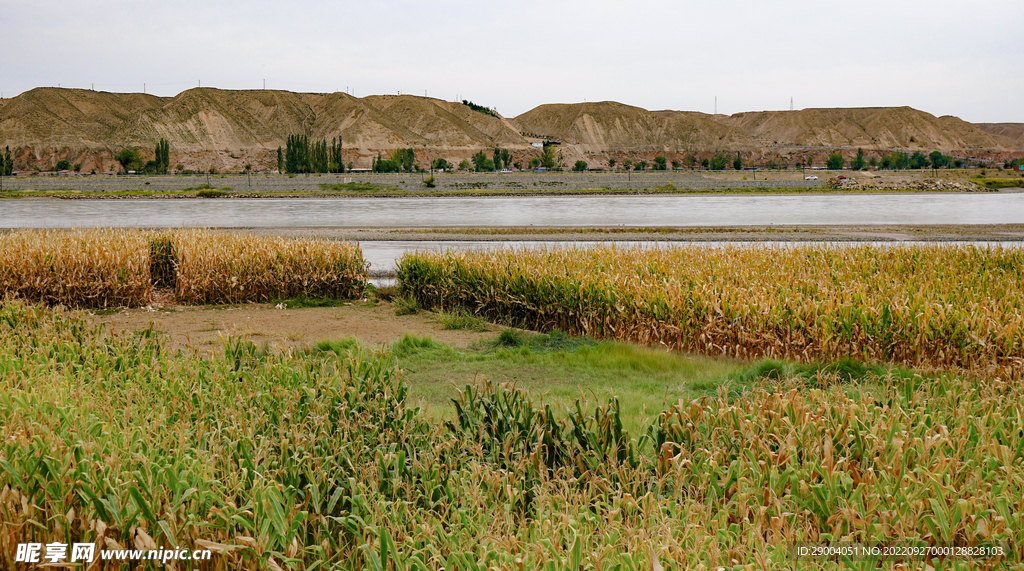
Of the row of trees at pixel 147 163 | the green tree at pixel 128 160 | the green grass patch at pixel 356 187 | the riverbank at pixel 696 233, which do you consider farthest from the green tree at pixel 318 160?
the riverbank at pixel 696 233

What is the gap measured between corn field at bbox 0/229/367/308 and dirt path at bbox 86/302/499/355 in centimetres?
43

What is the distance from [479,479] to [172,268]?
1169 cm

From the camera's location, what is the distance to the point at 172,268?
44.9 ft

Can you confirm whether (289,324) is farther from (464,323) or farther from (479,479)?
(479,479)

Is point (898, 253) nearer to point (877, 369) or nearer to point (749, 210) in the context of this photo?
point (877, 369)

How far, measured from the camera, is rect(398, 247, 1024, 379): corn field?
733 centimetres

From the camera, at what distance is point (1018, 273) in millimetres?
10344

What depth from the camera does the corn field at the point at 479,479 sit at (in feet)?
9.60

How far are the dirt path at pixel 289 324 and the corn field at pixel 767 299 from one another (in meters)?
0.83

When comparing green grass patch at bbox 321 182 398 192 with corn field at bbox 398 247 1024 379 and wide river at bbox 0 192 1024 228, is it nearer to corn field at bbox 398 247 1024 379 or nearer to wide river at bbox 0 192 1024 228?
wide river at bbox 0 192 1024 228

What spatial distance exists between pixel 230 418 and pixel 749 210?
42.8 meters

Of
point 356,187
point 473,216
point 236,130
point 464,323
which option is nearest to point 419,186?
point 356,187

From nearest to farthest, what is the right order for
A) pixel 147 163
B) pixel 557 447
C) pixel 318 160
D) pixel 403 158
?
pixel 557 447 → pixel 318 160 → pixel 147 163 → pixel 403 158

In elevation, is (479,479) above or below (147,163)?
below
